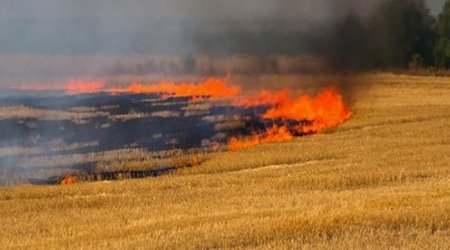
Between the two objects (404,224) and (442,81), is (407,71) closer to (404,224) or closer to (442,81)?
(442,81)

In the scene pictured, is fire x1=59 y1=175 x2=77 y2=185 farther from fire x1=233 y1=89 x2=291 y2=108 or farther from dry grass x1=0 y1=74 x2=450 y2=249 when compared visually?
fire x1=233 y1=89 x2=291 y2=108

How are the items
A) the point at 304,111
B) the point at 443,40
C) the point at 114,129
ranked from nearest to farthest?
the point at 114,129
the point at 304,111
the point at 443,40

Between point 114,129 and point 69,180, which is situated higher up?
point 114,129

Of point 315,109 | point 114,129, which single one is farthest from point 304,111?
point 114,129

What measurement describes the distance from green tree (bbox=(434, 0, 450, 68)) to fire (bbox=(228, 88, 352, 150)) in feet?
151

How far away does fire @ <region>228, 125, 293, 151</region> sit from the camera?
1380 inches

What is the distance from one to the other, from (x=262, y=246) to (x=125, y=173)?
15.9m

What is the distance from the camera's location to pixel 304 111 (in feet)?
152

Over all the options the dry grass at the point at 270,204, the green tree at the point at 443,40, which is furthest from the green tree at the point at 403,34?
the dry grass at the point at 270,204

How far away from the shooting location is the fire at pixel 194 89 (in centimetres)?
5591

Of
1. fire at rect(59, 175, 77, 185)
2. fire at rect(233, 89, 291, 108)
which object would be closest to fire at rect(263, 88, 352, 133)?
fire at rect(233, 89, 291, 108)

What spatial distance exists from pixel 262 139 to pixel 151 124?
12.0 metres

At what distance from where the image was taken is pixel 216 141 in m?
37.4

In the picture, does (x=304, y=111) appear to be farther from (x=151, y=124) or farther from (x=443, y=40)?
(x=443, y=40)
